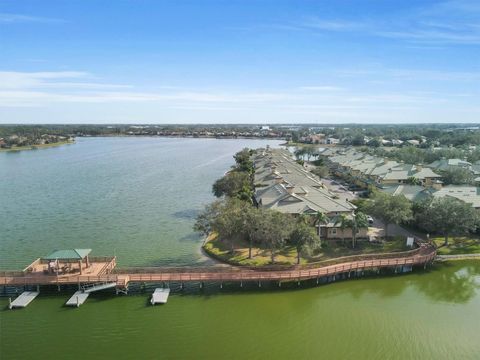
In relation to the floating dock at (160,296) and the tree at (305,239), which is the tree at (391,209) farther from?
the floating dock at (160,296)

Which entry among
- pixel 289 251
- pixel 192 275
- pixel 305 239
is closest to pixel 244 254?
pixel 289 251

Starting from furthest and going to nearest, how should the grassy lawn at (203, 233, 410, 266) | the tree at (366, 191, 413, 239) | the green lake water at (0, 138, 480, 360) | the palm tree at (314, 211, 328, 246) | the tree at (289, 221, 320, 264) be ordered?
1. the tree at (366, 191, 413, 239)
2. the palm tree at (314, 211, 328, 246)
3. the grassy lawn at (203, 233, 410, 266)
4. the tree at (289, 221, 320, 264)
5. the green lake water at (0, 138, 480, 360)

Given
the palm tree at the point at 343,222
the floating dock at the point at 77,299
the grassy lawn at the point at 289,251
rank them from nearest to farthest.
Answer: the floating dock at the point at 77,299
the grassy lawn at the point at 289,251
the palm tree at the point at 343,222

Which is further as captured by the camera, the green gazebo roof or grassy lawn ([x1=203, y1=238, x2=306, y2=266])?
grassy lawn ([x1=203, y1=238, x2=306, y2=266])

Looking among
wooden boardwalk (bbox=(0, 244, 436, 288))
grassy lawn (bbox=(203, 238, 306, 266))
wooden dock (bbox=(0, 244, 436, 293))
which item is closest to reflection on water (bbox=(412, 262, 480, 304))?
wooden dock (bbox=(0, 244, 436, 293))

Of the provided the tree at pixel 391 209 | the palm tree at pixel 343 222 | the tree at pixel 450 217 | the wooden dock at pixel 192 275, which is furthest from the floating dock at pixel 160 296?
the tree at pixel 450 217

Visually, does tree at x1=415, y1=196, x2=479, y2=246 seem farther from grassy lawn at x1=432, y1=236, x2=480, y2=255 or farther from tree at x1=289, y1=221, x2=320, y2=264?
tree at x1=289, y1=221, x2=320, y2=264

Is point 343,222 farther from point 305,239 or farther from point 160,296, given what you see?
point 160,296
